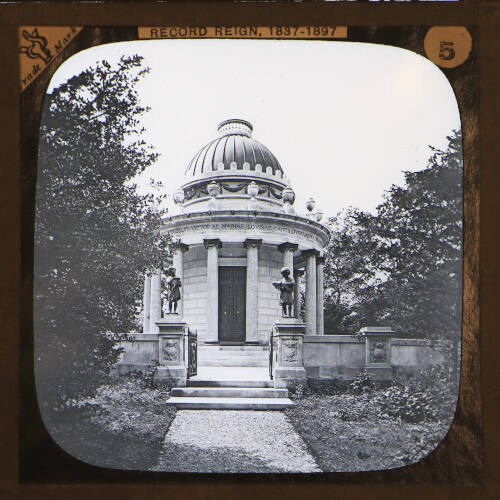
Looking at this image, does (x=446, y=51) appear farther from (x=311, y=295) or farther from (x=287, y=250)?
(x=287, y=250)

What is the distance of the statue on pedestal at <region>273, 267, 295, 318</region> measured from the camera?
4742 mm

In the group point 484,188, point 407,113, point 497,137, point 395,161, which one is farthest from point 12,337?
point 497,137

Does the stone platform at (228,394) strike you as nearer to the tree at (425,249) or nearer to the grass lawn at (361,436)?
the grass lawn at (361,436)

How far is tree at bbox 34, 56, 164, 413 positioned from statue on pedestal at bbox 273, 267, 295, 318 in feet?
4.86

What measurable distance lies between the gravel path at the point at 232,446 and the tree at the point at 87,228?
95cm

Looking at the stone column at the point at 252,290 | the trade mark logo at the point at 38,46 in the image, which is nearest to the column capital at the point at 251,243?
the stone column at the point at 252,290

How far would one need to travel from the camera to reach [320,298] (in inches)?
179

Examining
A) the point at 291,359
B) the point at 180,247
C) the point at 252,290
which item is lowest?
the point at 291,359

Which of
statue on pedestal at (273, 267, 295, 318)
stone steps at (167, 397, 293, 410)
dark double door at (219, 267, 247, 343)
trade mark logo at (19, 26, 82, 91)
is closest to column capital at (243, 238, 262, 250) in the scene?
dark double door at (219, 267, 247, 343)

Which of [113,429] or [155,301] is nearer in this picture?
[113,429]

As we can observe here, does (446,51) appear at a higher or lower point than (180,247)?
higher

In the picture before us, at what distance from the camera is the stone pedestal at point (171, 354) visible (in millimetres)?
4344

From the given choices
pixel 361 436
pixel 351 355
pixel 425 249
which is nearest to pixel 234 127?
pixel 425 249

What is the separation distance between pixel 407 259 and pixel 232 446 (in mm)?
2432
